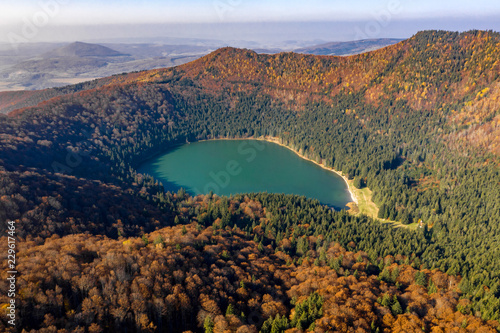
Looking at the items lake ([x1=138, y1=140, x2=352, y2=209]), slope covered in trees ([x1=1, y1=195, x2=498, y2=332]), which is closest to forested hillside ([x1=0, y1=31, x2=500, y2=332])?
slope covered in trees ([x1=1, y1=195, x2=498, y2=332])

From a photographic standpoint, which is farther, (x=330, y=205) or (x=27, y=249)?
(x=330, y=205)

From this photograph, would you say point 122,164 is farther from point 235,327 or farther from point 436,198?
point 436,198

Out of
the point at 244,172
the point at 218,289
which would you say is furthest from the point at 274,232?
the point at 244,172

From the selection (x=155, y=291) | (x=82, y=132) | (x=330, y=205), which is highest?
(x=82, y=132)

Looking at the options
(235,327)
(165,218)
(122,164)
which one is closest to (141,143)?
(122,164)

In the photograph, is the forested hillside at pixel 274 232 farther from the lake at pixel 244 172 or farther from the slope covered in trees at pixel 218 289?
the lake at pixel 244 172

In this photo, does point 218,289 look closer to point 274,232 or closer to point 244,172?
point 274,232
